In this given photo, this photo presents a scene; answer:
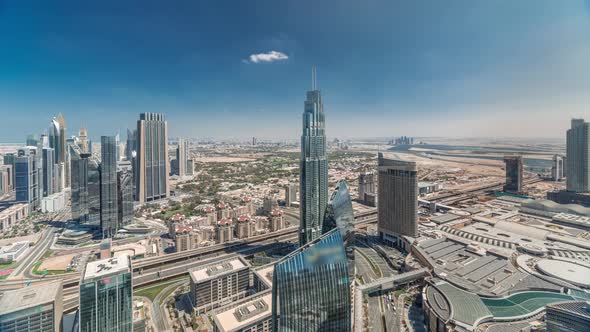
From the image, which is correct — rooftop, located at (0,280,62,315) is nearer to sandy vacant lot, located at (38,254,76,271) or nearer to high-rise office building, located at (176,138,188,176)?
sandy vacant lot, located at (38,254,76,271)

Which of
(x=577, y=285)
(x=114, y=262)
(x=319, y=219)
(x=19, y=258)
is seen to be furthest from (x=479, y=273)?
(x=19, y=258)

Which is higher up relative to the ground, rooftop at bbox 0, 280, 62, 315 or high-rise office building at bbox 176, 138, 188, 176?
high-rise office building at bbox 176, 138, 188, 176

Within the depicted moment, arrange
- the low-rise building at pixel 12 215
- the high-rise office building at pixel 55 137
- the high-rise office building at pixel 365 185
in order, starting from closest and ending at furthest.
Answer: the low-rise building at pixel 12 215
the high-rise office building at pixel 365 185
the high-rise office building at pixel 55 137

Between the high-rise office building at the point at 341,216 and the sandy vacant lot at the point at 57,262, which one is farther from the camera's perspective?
the sandy vacant lot at the point at 57,262

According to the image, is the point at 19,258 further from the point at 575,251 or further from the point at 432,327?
the point at 575,251

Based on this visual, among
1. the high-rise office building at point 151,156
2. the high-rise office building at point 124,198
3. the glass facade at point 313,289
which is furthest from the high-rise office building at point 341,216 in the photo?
the high-rise office building at point 151,156

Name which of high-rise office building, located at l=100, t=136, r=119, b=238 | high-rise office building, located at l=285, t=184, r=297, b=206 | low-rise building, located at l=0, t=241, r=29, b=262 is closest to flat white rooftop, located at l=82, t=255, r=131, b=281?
low-rise building, located at l=0, t=241, r=29, b=262

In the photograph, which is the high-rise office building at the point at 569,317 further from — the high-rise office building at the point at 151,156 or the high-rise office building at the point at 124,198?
the high-rise office building at the point at 151,156
